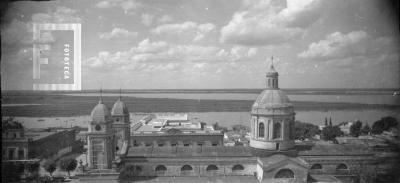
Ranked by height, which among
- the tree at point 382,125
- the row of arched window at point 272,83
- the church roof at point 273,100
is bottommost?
the tree at point 382,125

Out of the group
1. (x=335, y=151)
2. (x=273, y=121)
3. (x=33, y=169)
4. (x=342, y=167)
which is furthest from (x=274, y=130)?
(x=33, y=169)

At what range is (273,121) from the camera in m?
17.9

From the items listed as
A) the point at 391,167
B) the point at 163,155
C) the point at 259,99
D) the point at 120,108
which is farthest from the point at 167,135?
the point at 391,167

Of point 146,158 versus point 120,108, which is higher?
point 120,108

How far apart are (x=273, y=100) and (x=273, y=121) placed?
1.26 metres

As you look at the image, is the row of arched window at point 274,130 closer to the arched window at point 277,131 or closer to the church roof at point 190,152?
the arched window at point 277,131

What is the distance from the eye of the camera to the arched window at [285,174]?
1630cm

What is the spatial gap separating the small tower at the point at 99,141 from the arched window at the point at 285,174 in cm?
915

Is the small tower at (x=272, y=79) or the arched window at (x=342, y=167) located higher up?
the small tower at (x=272, y=79)

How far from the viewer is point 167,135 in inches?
1050

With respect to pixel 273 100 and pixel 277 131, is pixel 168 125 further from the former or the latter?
pixel 273 100

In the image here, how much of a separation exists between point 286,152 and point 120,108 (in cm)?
1143

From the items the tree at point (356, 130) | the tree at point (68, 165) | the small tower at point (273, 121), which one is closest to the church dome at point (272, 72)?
the small tower at point (273, 121)

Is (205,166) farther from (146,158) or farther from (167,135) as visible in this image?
(167,135)
